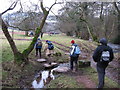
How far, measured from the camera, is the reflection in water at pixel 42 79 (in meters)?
8.21

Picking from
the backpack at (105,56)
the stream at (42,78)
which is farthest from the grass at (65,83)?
the backpack at (105,56)

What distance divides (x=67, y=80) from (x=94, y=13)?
2334 centimetres

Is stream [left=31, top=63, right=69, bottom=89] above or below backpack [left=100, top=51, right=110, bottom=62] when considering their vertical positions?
below

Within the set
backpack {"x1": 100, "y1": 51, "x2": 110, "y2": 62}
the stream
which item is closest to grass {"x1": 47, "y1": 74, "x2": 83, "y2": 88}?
the stream

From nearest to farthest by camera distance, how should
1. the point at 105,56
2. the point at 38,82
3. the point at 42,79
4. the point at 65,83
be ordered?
the point at 105,56, the point at 65,83, the point at 38,82, the point at 42,79

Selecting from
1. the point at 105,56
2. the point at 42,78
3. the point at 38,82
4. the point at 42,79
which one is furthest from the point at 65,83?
the point at 105,56

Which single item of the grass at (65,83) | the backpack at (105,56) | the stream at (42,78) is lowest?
the stream at (42,78)

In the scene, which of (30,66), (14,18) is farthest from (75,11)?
(30,66)

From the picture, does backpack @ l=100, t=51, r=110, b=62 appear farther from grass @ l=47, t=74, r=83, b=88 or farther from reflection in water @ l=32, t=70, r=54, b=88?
reflection in water @ l=32, t=70, r=54, b=88

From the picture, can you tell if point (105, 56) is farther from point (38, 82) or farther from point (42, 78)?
point (42, 78)

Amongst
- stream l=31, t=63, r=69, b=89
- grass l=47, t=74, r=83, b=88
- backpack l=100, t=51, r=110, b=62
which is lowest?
stream l=31, t=63, r=69, b=89

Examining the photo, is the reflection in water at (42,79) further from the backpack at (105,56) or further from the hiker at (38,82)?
the backpack at (105,56)

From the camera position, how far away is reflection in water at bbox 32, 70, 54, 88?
8.21 metres

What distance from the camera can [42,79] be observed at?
9.16m
